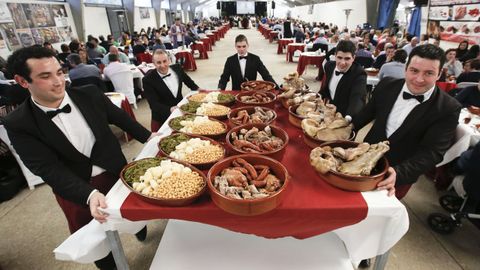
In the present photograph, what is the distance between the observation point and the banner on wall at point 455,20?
769cm

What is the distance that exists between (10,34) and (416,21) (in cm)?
1598

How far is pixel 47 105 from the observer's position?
5.80ft

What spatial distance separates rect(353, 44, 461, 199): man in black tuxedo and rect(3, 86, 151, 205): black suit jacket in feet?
6.61

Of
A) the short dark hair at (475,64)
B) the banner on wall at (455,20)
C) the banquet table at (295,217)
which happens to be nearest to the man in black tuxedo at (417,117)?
the banquet table at (295,217)

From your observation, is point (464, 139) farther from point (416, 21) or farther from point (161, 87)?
point (416, 21)

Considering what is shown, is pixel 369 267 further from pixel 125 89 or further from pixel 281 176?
pixel 125 89

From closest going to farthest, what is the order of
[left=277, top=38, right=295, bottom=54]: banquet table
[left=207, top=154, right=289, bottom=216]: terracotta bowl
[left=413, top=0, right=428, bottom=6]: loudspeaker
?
1. [left=207, top=154, right=289, bottom=216]: terracotta bowl
2. [left=413, top=0, right=428, bottom=6]: loudspeaker
3. [left=277, top=38, right=295, bottom=54]: banquet table

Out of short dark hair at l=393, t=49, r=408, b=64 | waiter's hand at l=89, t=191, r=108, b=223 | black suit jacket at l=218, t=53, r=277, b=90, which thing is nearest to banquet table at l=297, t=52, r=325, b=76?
short dark hair at l=393, t=49, r=408, b=64

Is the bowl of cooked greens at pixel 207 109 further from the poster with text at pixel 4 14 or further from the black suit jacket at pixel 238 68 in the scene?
the poster with text at pixel 4 14

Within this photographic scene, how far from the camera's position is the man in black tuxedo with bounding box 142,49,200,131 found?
130 inches

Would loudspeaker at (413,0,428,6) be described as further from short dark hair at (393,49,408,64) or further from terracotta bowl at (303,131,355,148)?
terracotta bowl at (303,131,355,148)

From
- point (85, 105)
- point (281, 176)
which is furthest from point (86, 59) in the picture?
point (281, 176)

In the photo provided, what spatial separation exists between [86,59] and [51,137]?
686cm

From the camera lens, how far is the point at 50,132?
173 centimetres
